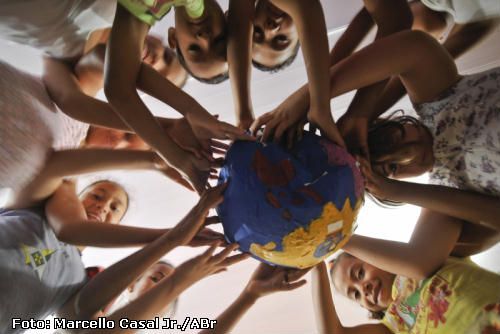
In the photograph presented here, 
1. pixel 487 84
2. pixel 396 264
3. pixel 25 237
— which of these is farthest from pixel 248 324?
pixel 487 84

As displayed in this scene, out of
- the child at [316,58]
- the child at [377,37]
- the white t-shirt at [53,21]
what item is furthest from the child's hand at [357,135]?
the white t-shirt at [53,21]

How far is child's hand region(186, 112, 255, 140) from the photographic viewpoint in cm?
72

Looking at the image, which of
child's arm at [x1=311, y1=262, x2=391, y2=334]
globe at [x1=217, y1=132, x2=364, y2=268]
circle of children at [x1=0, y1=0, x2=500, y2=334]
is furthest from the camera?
child's arm at [x1=311, y1=262, x2=391, y2=334]

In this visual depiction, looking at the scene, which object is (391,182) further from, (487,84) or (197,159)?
(197,159)

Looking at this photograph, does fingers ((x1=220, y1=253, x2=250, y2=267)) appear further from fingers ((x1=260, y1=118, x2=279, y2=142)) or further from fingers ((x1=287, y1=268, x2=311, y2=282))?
fingers ((x1=260, y1=118, x2=279, y2=142))

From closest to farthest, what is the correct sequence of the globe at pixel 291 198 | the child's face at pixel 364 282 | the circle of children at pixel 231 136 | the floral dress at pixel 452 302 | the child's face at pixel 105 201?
the globe at pixel 291 198, the circle of children at pixel 231 136, the floral dress at pixel 452 302, the child's face at pixel 364 282, the child's face at pixel 105 201

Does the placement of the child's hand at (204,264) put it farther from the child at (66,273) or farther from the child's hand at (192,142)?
the child's hand at (192,142)

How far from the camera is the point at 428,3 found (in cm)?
92

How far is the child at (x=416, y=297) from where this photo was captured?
861mm

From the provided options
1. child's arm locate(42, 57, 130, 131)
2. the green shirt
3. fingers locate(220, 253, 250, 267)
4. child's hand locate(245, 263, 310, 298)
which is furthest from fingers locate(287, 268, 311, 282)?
the green shirt

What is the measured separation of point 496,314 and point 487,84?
522 millimetres

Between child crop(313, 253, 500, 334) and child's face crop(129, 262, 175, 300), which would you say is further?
child's face crop(129, 262, 175, 300)

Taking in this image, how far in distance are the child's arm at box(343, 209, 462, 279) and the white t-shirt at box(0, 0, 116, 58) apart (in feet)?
2.69

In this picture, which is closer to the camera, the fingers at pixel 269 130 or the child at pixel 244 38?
the fingers at pixel 269 130
